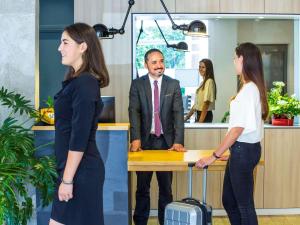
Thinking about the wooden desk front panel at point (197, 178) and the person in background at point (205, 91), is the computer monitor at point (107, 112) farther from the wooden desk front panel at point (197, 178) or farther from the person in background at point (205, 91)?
the person in background at point (205, 91)

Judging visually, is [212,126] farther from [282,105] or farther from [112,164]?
[112,164]

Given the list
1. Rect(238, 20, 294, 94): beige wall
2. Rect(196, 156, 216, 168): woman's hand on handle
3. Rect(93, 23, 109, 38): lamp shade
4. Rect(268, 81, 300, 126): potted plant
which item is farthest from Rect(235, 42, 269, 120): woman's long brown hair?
Rect(238, 20, 294, 94): beige wall

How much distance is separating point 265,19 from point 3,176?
3.72 m

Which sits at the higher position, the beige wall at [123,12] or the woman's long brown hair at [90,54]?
the beige wall at [123,12]

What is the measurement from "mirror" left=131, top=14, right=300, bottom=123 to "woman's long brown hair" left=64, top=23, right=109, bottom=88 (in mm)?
3179

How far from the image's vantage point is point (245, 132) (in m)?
3.66

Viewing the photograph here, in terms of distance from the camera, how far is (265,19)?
238 inches

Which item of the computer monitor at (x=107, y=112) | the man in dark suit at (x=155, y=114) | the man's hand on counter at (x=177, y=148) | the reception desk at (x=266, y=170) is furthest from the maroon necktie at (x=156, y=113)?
the reception desk at (x=266, y=170)

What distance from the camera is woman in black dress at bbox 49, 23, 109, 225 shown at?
2.55 metres

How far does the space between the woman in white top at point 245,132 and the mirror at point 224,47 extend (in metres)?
2.24

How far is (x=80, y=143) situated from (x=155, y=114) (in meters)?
2.28

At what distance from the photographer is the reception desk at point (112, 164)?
12.9ft

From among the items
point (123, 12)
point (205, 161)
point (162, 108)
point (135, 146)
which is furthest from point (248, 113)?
point (123, 12)

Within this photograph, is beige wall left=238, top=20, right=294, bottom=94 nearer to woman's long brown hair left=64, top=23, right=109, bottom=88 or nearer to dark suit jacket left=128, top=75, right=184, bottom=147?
dark suit jacket left=128, top=75, right=184, bottom=147
